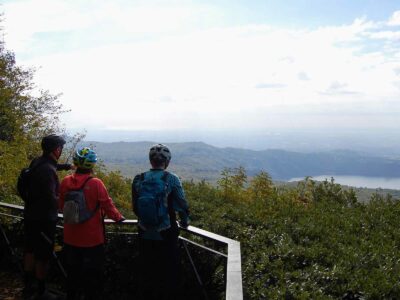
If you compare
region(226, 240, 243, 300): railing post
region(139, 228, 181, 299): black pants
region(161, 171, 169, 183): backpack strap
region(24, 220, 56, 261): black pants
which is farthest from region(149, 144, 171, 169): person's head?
region(24, 220, 56, 261): black pants

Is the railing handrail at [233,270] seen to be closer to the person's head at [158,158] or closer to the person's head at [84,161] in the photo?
the person's head at [158,158]

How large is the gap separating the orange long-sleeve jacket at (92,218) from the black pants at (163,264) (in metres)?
0.60

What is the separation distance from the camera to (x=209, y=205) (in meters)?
7.40

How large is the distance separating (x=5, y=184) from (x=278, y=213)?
6460mm

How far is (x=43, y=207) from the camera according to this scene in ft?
16.3

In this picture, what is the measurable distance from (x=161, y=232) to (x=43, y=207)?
177 centimetres

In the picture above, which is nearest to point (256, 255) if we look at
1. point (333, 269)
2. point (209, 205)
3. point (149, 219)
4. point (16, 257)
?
point (333, 269)

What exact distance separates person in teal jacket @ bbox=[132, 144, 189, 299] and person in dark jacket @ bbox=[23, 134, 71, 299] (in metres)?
1.35

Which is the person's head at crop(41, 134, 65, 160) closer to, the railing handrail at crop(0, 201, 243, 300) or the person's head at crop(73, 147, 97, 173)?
the person's head at crop(73, 147, 97, 173)

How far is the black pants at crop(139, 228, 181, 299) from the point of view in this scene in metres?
4.10

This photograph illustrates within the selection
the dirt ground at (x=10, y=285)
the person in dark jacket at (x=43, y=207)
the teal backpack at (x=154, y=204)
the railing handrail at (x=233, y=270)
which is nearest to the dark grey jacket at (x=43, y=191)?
the person in dark jacket at (x=43, y=207)

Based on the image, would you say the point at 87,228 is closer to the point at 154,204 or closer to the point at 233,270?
the point at 154,204

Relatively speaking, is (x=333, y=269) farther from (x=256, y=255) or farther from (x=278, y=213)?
(x=278, y=213)

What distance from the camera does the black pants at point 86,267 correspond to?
14.7 feet
